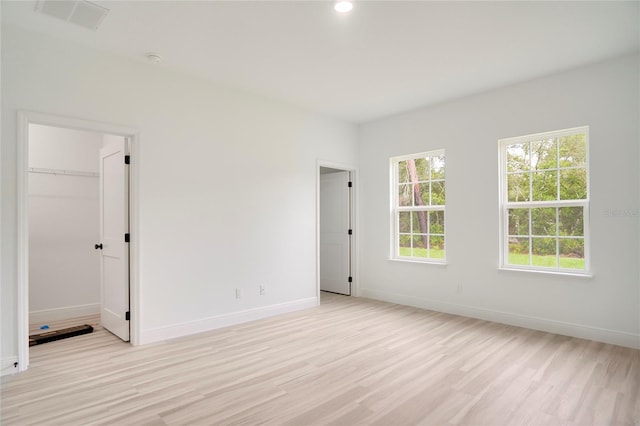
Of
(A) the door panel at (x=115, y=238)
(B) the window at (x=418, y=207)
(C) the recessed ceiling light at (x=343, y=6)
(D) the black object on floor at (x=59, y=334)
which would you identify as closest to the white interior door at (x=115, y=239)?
(A) the door panel at (x=115, y=238)

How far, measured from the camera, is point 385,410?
7.60 feet

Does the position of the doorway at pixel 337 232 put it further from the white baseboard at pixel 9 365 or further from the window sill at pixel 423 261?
the white baseboard at pixel 9 365

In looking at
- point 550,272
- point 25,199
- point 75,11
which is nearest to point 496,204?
point 550,272

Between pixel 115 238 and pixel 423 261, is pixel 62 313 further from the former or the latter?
pixel 423 261

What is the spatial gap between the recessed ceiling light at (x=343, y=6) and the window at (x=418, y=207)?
2.80 meters

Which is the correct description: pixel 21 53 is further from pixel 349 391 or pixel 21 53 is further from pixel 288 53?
pixel 349 391

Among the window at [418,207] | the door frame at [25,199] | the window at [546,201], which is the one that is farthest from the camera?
the window at [418,207]

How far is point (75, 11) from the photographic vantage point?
2721 mm

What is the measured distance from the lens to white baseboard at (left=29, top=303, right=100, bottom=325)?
14.2 feet

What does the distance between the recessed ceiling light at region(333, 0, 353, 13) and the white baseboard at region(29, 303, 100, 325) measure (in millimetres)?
4712

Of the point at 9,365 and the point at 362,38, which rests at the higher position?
the point at 362,38

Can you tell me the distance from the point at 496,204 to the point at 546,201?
52 cm

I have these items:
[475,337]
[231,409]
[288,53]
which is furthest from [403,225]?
[231,409]

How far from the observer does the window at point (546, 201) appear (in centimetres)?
386
